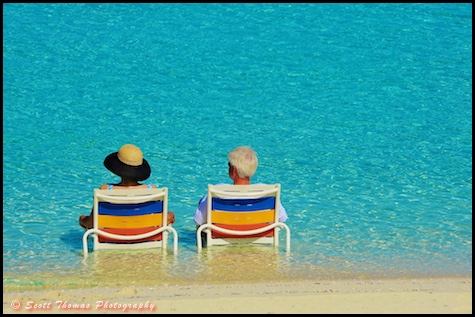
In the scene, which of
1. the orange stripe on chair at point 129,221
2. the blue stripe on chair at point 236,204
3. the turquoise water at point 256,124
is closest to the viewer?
the orange stripe on chair at point 129,221

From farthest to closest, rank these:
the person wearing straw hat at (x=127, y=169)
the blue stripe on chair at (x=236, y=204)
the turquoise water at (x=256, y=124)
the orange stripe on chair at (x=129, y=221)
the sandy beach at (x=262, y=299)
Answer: the turquoise water at (x=256, y=124)
the person wearing straw hat at (x=127, y=169)
the blue stripe on chair at (x=236, y=204)
the orange stripe on chair at (x=129, y=221)
the sandy beach at (x=262, y=299)

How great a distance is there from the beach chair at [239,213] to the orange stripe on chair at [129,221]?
1.38ft

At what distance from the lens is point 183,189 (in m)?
10.9

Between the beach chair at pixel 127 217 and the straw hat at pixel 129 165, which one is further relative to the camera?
the straw hat at pixel 129 165

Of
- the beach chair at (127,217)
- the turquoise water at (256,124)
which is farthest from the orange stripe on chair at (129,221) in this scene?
the turquoise water at (256,124)

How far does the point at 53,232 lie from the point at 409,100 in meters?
7.38

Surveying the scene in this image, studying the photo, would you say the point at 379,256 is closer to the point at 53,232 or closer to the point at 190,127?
the point at 53,232

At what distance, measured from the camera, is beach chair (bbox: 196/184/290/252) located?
8.30 meters

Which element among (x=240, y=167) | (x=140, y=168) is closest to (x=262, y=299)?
(x=240, y=167)

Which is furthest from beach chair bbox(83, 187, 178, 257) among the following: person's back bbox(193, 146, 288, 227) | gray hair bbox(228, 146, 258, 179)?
gray hair bbox(228, 146, 258, 179)

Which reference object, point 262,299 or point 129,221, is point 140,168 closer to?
point 129,221

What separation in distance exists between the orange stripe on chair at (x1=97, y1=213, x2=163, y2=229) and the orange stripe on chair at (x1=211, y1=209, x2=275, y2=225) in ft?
1.61

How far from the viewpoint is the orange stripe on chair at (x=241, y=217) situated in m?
8.40

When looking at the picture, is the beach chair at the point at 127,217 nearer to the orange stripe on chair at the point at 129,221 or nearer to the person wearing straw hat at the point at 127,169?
the orange stripe on chair at the point at 129,221
